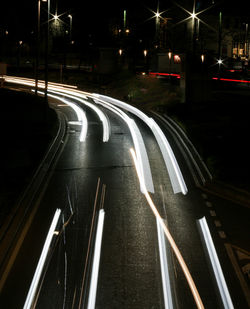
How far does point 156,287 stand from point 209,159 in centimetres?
1315

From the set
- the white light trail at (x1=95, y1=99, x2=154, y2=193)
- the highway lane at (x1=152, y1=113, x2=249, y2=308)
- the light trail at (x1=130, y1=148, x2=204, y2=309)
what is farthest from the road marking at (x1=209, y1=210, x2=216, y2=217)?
the white light trail at (x1=95, y1=99, x2=154, y2=193)

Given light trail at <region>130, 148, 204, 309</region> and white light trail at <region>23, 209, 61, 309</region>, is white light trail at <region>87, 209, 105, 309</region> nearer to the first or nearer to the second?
white light trail at <region>23, 209, 61, 309</region>

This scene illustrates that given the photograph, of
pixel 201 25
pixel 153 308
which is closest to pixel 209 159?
pixel 153 308

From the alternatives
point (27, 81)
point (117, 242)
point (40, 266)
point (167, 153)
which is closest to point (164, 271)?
point (117, 242)

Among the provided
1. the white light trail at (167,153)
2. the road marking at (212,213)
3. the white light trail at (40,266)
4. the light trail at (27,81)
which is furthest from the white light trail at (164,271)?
the light trail at (27,81)

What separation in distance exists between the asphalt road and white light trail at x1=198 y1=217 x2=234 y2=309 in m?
0.14

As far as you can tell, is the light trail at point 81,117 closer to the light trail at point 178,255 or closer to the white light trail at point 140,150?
the white light trail at point 140,150

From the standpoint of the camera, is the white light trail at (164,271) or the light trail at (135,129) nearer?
the white light trail at (164,271)

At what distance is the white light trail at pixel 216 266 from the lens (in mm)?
9812

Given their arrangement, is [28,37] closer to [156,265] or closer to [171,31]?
[171,31]

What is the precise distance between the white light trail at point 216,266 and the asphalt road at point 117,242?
14 cm

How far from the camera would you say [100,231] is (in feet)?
46.0

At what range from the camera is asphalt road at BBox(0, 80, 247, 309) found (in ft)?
32.5

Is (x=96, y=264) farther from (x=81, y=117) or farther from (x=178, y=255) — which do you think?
(x=81, y=117)
